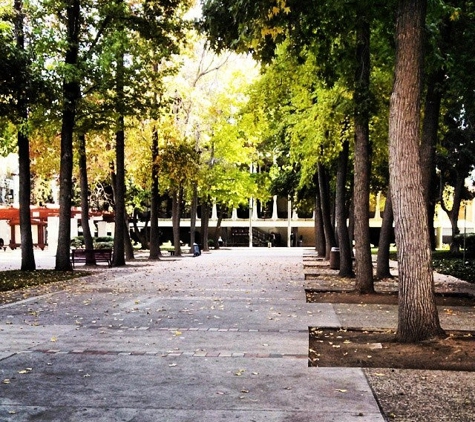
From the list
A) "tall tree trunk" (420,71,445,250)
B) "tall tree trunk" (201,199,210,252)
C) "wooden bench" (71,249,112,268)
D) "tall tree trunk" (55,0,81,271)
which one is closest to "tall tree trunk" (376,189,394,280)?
"tall tree trunk" (420,71,445,250)

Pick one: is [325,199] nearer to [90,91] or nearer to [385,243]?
[385,243]

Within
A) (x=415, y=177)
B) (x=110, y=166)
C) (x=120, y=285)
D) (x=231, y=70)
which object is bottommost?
(x=120, y=285)

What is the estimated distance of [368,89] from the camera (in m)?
14.6

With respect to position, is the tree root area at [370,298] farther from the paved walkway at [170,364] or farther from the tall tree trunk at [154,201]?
the tall tree trunk at [154,201]

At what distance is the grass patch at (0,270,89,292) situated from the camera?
55.8ft

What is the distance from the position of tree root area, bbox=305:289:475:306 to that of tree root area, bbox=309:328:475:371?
442 cm

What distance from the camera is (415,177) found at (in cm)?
869

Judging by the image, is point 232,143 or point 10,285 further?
point 232,143

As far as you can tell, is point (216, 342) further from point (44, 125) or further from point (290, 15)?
point (44, 125)

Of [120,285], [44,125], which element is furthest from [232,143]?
[120,285]

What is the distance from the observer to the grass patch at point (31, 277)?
1701 centimetres

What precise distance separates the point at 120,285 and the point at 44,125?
24.8 feet

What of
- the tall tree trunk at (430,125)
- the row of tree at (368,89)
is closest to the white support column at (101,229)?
the row of tree at (368,89)

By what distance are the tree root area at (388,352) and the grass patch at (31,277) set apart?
989 centimetres
